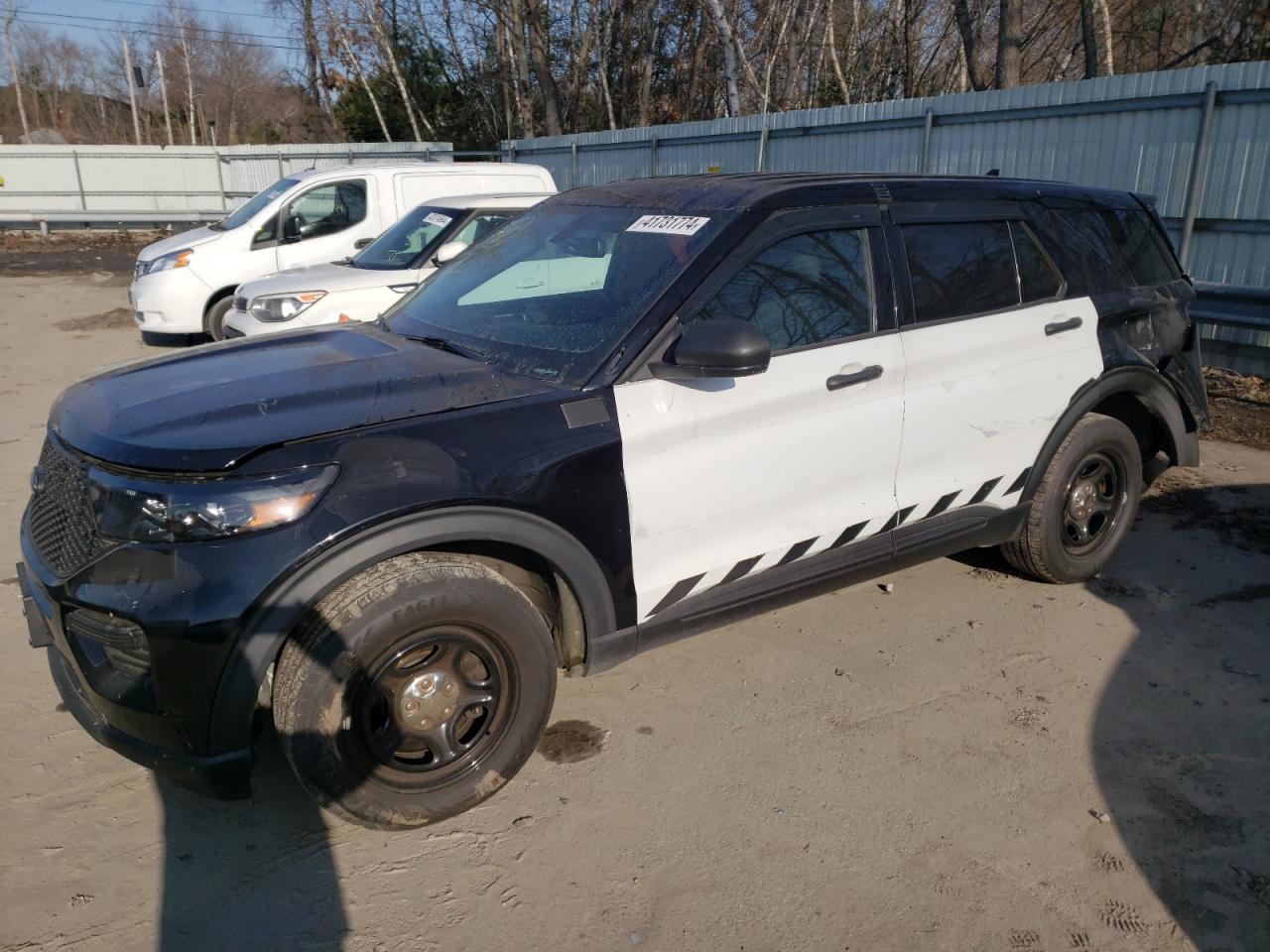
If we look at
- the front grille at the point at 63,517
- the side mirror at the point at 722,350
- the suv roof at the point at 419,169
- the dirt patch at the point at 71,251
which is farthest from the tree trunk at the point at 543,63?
the front grille at the point at 63,517

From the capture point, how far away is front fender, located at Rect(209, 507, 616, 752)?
253 centimetres

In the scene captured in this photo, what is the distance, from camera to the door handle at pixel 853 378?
3.48 metres

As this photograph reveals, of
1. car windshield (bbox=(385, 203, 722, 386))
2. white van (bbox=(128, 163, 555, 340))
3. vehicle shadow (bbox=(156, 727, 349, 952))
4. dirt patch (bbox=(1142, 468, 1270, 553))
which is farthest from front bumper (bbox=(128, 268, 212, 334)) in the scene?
dirt patch (bbox=(1142, 468, 1270, 553))

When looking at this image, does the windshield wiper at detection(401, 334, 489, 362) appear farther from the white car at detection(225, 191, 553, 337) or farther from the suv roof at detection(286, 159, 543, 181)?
the suv roof at detection(286, 159, 543, 181)

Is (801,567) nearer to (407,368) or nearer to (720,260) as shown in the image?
(720,260)

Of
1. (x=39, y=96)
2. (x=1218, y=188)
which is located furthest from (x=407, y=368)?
(x=39, y=96)

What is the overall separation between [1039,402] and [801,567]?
1.42m

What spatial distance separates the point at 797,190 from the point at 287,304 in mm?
5231

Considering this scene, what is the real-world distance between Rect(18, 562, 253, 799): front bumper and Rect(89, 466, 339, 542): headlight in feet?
1.32

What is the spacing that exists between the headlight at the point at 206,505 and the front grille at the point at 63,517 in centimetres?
10

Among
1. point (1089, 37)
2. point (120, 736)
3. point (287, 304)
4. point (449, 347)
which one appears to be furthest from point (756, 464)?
point (1089, 37)

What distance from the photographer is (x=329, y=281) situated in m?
7.75

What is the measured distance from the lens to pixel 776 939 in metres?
2.57

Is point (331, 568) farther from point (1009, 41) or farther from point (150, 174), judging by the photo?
point (150, 174)
